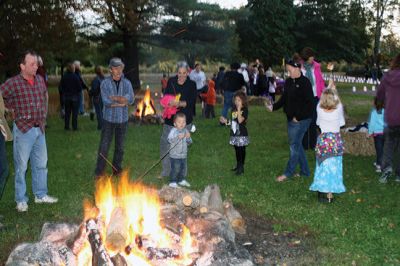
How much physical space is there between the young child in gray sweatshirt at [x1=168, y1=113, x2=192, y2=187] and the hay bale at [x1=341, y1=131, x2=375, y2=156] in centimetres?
498

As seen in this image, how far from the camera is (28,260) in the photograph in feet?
17.0

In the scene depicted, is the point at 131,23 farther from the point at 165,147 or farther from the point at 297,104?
the point at 297,104

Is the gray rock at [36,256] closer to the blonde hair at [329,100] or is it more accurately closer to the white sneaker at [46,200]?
the white sneaker at [46,200]

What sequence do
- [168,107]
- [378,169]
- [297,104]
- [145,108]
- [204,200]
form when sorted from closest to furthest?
[204,200] → [168,107] → [297,104] → [378,169] → [145,108]

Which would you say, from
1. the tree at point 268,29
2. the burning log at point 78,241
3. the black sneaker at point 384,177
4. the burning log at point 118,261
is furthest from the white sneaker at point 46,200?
the tree at point 268,29

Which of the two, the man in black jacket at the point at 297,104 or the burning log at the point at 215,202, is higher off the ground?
the man in black jacket at the point at 297,104

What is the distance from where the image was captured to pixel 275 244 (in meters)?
6.47

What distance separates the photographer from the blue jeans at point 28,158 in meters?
7.82

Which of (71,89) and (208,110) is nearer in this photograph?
(71,89)

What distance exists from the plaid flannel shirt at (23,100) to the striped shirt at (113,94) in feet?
6.27

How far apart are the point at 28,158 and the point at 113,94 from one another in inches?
90.3

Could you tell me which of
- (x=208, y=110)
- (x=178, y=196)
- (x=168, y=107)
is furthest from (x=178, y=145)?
(x=208, y=110)

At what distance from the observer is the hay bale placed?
12328mm

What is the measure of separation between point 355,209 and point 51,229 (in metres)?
4.50
